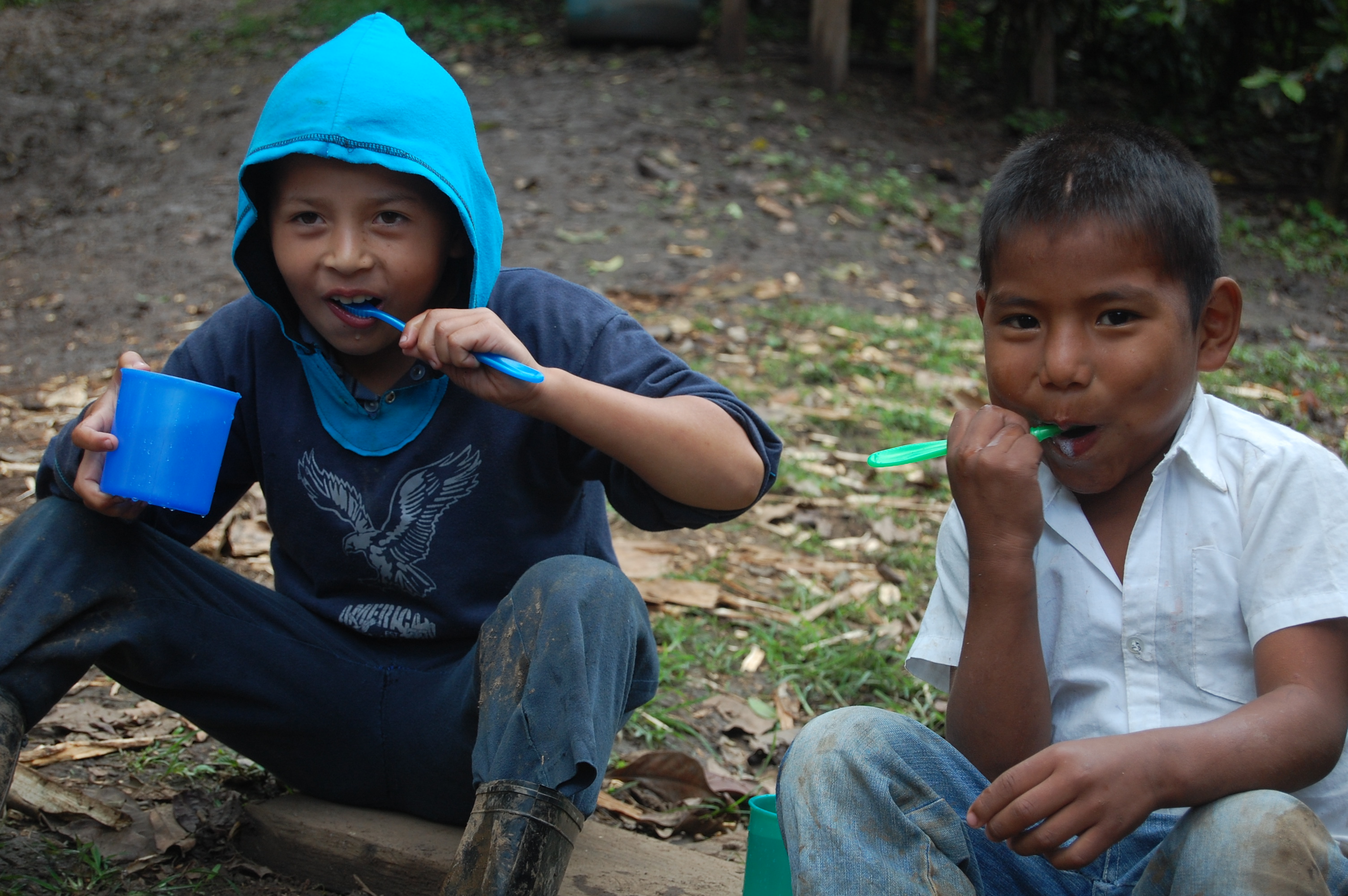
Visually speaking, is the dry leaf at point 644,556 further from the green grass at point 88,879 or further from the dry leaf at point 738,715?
the green grass at point 88,879

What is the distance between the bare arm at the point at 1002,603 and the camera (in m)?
1.62

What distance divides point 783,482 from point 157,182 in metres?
5.90

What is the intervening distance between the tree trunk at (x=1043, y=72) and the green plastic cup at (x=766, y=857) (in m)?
9.03

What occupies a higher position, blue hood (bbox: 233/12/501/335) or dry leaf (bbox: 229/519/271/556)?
blue hood (bbox: 233/12/501/335)

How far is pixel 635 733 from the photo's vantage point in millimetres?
2797

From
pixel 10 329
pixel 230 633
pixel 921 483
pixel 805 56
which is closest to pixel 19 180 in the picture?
pixel 10 329

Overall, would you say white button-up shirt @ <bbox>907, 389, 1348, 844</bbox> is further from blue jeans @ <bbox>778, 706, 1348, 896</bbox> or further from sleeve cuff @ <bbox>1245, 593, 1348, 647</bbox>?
blue jeans @ <bbox>778, 706, 1348, 896</bbox>

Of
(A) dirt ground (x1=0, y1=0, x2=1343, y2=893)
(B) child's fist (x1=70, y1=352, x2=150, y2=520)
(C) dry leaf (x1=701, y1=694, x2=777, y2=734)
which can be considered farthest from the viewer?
(A) dirt ground (x1=0, y1=0, x2=1343, y2=893)

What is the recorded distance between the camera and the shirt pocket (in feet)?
5.35

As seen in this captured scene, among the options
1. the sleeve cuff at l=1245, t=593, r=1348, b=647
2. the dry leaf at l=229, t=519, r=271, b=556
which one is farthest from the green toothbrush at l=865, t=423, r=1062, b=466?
the dry leaf at l=229, t=519, r=271, b=556

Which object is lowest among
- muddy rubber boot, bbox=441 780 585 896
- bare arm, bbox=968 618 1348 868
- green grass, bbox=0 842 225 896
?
green grass, bbox=0 842 225 896

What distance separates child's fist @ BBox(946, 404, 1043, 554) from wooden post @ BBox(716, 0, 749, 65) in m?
8.41

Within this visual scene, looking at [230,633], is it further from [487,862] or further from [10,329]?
[10,329]

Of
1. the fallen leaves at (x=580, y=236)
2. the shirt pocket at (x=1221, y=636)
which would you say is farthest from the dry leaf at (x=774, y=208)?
the shirt pocket at (x=1221, y=636)
